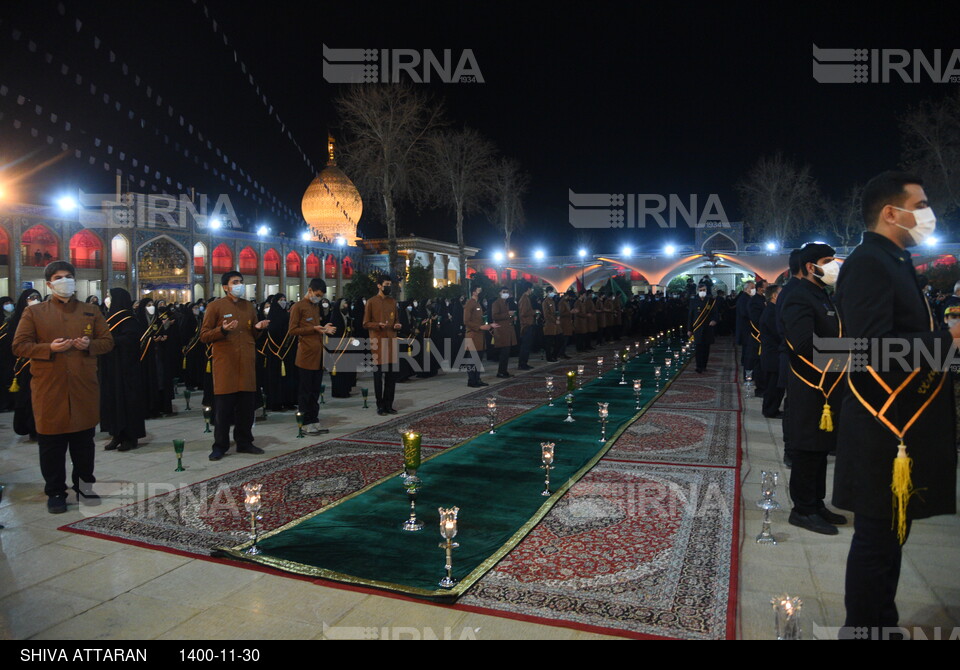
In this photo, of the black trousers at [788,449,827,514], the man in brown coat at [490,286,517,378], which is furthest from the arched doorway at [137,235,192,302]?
the black trousers at [788,449,827,514]

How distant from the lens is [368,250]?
167 ft

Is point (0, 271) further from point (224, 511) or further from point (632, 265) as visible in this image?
point (632, 265)

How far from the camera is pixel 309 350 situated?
7.30 meters

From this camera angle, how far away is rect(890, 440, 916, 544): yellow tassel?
236 centimetres

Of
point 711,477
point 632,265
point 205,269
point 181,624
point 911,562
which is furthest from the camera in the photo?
point 632,265

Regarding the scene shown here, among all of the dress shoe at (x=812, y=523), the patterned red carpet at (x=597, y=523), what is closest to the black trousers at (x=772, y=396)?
the patterned red carpet at (x=597, y=523)

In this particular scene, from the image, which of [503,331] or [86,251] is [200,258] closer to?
[86,251]

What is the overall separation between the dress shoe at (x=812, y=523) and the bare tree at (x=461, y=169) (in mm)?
28071

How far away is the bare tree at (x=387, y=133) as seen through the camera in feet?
81.9

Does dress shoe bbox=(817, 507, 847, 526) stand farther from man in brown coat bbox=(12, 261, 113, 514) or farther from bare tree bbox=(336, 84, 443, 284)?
bare tree bbox=(336, 84, 443, 284)

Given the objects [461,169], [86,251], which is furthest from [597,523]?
[86,251]

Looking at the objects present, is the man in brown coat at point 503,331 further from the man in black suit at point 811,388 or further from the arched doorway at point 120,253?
the arched doorway at point 120,253

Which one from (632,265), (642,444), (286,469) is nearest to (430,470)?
(286,469)

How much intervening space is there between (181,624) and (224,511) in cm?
173
